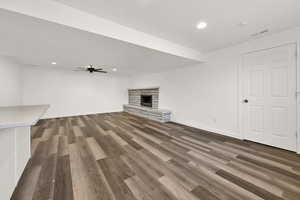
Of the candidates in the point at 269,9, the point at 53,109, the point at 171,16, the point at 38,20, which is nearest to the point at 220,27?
the point at 269,9

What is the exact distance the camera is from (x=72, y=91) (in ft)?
19.2

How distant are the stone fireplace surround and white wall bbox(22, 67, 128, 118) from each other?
0.58m

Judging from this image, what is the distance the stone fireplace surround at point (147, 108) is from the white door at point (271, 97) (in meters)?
2.61

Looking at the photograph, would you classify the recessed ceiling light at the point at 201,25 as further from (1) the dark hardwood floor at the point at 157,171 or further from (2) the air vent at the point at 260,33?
(1) the dark hardwood floor at the point at 157,171

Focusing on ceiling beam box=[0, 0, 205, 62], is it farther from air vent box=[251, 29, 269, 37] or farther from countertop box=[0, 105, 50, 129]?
air vent box=[251, 29, 269, 37]

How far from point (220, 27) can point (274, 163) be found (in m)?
2.61

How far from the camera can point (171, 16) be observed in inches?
76.5

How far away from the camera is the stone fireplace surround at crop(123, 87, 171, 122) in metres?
4.94

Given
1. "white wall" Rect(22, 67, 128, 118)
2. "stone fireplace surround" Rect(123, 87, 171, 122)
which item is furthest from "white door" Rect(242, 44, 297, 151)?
"white wall" Rect(22, 67, 128, 118)

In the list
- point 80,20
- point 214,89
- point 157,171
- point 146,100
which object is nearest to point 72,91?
point 146,100

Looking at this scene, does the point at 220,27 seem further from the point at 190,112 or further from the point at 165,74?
the point at 165,74

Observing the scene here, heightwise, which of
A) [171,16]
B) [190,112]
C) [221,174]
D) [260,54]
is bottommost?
[221,174]

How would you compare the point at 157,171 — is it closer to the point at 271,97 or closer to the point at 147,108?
the point at 271,97

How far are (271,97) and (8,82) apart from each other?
23.3 feet
